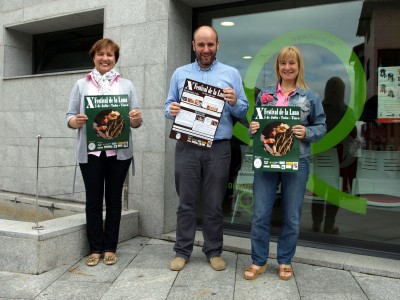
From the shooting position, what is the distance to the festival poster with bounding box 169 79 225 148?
359 cm

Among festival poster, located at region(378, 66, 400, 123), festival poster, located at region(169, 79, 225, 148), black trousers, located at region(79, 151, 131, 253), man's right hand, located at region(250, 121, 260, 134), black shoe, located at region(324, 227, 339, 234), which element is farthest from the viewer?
black shoe, located at region(324, 227, 339, 234)

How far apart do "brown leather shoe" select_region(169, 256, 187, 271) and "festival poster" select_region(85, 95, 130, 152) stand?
46.4 inches

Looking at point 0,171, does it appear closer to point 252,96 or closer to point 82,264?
point 82,264

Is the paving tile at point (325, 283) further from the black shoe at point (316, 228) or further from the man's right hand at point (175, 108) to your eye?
the man's right hand at point (175, 108)

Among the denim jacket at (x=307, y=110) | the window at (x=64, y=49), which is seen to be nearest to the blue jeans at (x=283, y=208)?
the denim jacket at (x=307, y=110)

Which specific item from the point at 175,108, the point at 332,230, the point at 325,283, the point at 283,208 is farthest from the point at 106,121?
the point at 332,230

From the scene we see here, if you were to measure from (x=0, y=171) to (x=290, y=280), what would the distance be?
17.0ft

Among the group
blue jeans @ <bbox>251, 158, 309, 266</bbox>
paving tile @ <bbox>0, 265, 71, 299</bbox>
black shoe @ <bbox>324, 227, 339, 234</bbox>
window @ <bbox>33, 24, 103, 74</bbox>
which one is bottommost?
paving tile @ <bbox>0, 265, 71, 299</bbox>

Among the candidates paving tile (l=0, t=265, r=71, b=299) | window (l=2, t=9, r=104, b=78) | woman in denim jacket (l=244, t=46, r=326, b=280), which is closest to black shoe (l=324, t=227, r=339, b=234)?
woman in denim jacket (l=244, t=46, r=326, b=280)

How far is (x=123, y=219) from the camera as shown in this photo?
4715 mm

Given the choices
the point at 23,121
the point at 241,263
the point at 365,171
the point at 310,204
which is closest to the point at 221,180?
the point at 241,263

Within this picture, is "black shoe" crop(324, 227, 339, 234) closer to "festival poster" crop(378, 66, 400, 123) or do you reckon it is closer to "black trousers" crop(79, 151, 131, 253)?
"festival poster" crop(378, 66, 400, 123)

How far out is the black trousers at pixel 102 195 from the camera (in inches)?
153

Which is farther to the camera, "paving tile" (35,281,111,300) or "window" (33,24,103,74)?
"window" (33,24,103,74)
